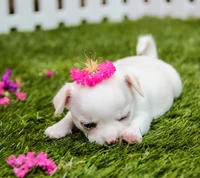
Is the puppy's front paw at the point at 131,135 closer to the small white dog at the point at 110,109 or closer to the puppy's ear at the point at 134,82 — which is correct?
the small white dog at the point at 110,109

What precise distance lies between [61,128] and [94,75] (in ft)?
1.14

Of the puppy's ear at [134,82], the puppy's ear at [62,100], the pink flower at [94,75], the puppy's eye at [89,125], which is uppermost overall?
the pink flower at [94,75]

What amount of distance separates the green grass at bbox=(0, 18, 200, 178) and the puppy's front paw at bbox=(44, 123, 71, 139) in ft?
0.11

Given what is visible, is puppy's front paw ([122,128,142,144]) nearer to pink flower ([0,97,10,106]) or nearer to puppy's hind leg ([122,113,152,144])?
puppy's hind leg ([122,113,152,144])

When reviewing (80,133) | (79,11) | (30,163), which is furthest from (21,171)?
(79,11)

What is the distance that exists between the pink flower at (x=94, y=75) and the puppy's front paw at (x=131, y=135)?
0.83 ft

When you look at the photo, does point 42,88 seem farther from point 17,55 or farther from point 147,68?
point 17,55

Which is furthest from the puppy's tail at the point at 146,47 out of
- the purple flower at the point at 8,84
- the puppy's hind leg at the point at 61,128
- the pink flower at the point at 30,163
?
the pink flower at the point at 30,163

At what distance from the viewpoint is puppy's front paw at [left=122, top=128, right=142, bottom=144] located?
7.35ft

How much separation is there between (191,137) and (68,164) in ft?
2.07

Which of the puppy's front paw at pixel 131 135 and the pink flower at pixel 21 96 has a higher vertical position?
the puppy's front paw at pixel 131 135

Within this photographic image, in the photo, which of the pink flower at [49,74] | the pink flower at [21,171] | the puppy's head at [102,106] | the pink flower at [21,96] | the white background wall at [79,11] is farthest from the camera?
the white background wall at [79,11]

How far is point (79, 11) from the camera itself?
5902mm

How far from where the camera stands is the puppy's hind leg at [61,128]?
241cm
